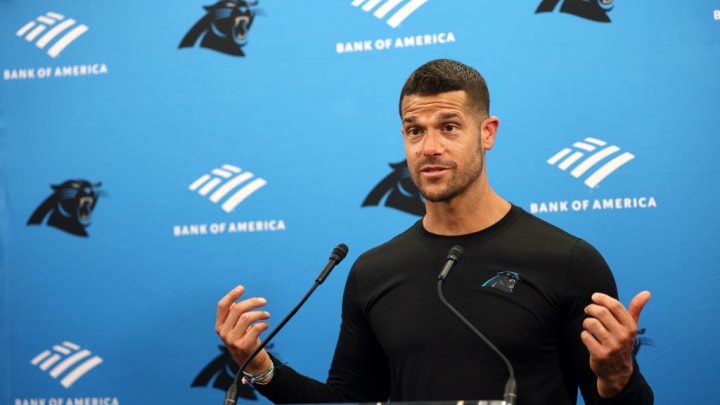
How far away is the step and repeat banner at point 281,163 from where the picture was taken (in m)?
2.62

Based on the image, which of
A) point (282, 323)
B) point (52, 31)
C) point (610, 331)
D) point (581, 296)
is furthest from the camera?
point (52, 31)

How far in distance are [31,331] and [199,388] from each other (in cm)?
72

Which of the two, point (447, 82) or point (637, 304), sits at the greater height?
point (447, 82)

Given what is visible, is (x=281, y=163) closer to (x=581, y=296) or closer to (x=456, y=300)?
(x=456, y=300)

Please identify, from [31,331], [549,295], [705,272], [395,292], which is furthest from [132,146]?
[705,272]

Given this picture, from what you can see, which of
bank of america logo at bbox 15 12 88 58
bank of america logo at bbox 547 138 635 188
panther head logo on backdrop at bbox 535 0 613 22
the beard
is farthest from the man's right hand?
bank of america logo at bbox 15 12 88 58

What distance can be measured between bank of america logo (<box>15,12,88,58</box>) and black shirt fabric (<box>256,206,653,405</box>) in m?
1.87

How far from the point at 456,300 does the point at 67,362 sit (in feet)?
6.06

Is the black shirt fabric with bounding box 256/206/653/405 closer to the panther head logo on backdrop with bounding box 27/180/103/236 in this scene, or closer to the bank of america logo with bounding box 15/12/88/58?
the panther head logo on backdrop with bounding box 27/180/103/236

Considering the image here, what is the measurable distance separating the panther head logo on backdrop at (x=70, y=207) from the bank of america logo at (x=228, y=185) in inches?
16.5

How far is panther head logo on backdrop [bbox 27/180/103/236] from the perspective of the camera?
3.04m

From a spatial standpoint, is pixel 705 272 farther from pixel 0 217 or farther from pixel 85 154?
pixel 0 217

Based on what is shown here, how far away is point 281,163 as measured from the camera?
2928mm

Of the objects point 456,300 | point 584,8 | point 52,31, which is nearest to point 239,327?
point 456,300
